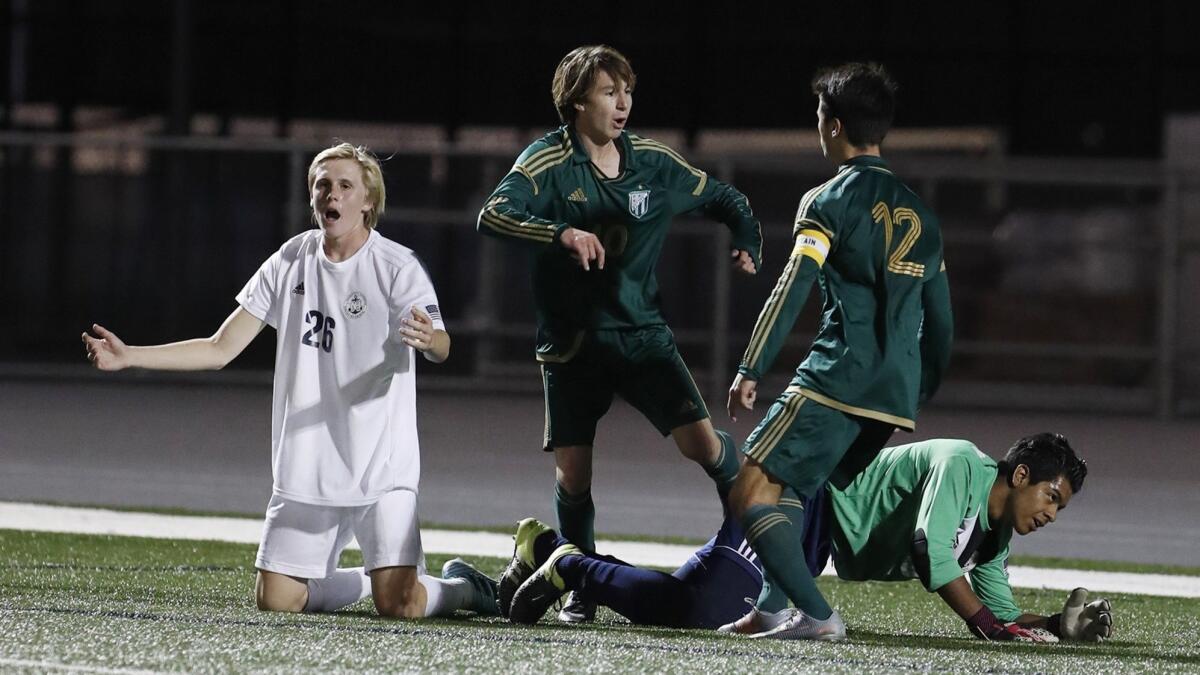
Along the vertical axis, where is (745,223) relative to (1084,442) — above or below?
above

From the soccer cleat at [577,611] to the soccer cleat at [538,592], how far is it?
163mm

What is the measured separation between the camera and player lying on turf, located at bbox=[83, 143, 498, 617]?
230 inches

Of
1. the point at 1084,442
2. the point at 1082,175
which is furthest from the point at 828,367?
the point at 1082,175

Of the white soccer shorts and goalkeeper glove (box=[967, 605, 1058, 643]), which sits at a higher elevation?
the white soccer shorts

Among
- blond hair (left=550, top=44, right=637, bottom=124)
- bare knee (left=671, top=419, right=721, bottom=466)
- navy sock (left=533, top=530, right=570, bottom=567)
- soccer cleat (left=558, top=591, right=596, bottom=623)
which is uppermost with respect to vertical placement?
blond hair (left=550, top=44, right=637, bottom=124)

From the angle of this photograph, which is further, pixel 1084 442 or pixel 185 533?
pixel 1084 442

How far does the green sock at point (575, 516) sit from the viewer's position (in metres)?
6.43

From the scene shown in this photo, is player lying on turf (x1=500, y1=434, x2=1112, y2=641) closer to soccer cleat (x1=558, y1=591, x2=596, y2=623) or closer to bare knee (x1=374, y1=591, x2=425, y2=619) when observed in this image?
soccer cleat (x1=558, y1=591, x2=596, y2=623)

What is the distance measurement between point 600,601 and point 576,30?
19216mm

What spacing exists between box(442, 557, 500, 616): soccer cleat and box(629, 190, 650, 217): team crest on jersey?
1272 mm

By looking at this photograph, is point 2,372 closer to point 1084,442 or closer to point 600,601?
point 1084,442

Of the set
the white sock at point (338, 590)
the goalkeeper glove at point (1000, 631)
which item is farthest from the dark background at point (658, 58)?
the goalkeeper glove at point (1000, 631)

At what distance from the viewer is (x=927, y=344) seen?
19.0 ft

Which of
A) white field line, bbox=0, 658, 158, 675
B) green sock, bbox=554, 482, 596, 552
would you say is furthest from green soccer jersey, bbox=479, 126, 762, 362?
white field line, bbox=0, 658, 158, 675
